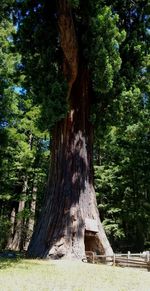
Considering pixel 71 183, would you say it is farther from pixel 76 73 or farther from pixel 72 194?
pixel 76 73

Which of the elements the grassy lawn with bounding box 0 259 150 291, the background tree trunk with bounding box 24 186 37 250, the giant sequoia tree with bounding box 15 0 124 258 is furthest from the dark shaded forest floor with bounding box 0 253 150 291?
the background tree trunk with bounding box 24 186 37 250

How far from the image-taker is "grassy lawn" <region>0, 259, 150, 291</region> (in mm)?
7090

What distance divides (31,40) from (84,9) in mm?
2651

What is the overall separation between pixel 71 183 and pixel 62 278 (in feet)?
16.5

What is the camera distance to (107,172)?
25109 mm

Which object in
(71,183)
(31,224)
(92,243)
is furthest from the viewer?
(31,224)

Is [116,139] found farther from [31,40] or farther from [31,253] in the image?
[31,253]

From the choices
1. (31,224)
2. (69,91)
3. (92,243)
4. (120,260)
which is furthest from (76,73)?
(31,224)

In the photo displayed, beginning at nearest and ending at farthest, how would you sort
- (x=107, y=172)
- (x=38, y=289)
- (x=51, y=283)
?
(x=38, y=289), (x=51, y=283), (x=107, y=172)

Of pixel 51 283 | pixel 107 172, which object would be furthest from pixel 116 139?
Answer: pixel 51 283

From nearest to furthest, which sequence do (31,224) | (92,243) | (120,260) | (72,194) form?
(120,260), (72,194), (92,243), (31,224)

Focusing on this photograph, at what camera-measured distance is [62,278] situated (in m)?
8.31

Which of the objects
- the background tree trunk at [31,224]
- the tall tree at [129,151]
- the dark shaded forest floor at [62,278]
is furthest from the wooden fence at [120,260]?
the background tree trunk at [31,224]

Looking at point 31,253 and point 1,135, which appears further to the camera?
point 1,135
